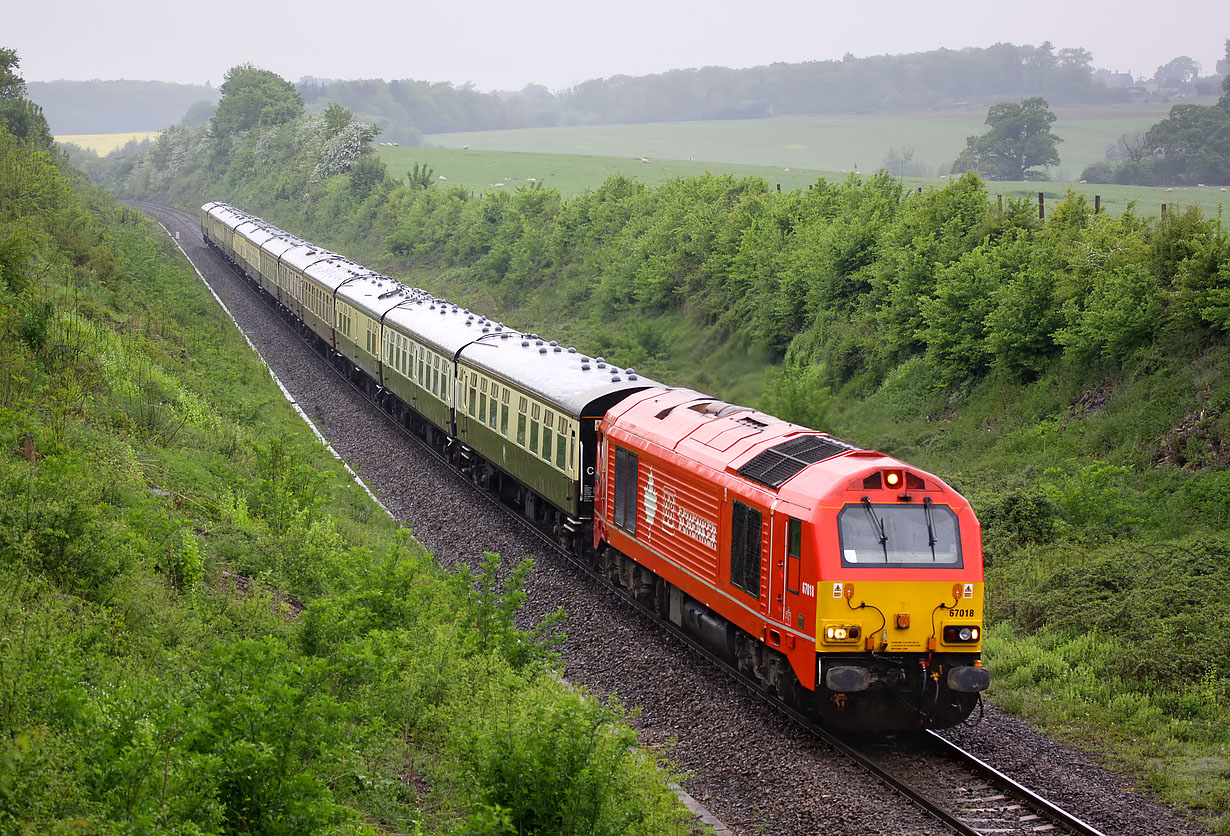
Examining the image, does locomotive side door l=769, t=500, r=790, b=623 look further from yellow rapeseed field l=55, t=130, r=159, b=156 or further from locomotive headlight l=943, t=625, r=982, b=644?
yellow rapeseed field l=55, t=130, r=159, b=156

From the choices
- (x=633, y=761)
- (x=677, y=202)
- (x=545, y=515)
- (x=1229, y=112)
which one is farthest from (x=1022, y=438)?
(x=1229, y=112)

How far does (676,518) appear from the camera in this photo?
48.7 ft

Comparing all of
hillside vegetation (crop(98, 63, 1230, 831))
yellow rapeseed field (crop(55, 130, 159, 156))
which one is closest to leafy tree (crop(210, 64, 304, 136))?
yellow rapeseed field (crop(55, 130, 159, 156))

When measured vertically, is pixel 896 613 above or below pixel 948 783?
above

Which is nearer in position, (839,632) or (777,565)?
(839,632)

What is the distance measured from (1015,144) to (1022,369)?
5846 cm

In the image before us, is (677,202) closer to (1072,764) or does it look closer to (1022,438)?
(1022,438)

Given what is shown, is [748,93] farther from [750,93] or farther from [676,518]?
[676,518]

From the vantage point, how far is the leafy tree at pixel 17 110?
5934cm

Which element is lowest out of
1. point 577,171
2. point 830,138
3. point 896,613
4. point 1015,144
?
point 896,613

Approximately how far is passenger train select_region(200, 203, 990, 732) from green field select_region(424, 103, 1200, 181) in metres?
71.7

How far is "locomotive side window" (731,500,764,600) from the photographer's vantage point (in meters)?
12.7

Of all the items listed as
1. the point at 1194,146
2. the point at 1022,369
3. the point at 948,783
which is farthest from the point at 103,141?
the point at 948,783

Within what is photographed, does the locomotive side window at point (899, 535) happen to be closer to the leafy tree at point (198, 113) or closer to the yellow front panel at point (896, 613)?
the yellow front panel at point (896, 613)
